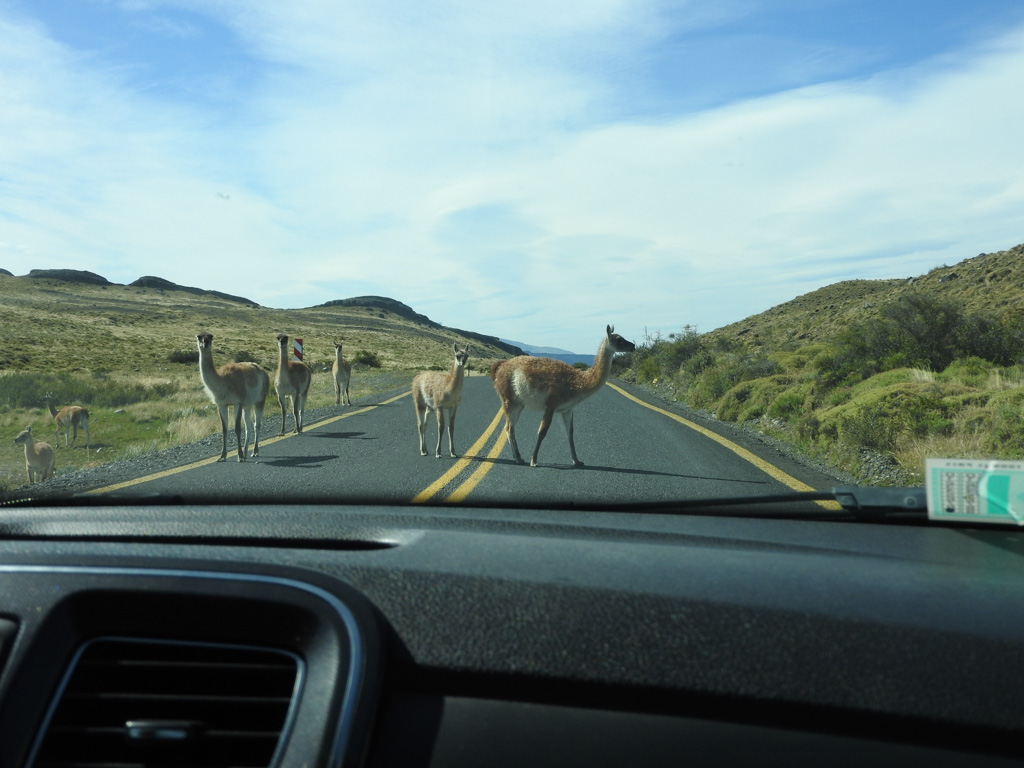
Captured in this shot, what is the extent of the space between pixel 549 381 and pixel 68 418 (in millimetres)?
4858

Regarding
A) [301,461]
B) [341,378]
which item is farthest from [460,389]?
[341,378]

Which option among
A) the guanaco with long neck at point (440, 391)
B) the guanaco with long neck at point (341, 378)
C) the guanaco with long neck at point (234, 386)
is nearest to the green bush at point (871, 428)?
the guanaco with long neck at point (440, 391)

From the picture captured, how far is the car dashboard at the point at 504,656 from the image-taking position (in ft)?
6.13

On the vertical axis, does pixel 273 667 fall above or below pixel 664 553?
below

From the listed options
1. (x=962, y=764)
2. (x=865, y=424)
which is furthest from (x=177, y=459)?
(x=962, y=764)

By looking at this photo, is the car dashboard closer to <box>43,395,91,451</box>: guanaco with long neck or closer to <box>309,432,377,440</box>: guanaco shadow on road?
<box>43,395,91,451</box>: guanaco with long neck

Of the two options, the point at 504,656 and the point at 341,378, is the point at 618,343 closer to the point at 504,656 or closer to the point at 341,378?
the point at 341,378

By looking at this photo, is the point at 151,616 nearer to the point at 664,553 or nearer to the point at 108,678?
the point at 108,678

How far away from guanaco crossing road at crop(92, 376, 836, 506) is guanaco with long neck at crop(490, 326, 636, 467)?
427 mm

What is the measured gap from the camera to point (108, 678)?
7.20 feet

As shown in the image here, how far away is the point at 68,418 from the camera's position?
6848 millimetres

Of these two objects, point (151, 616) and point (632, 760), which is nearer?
point (632, 760)

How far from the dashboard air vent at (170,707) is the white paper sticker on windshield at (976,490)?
209 cm

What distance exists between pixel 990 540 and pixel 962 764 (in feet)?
4.52
